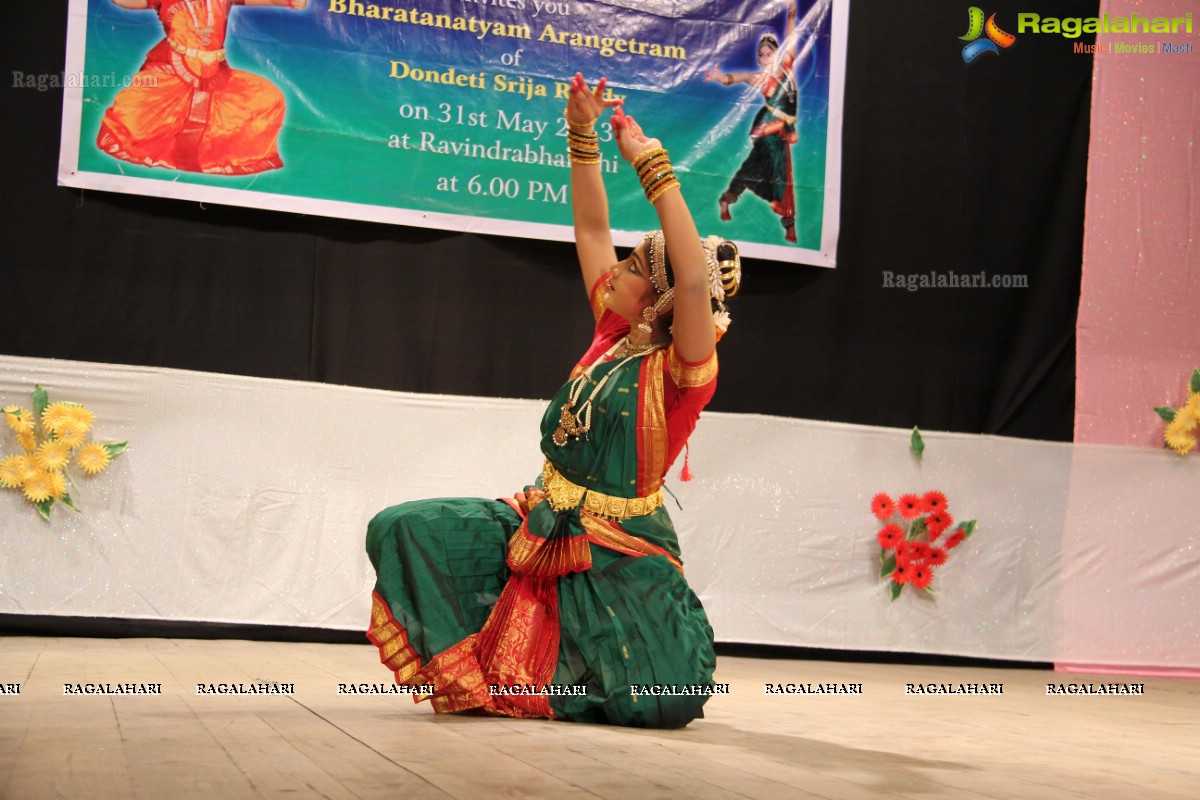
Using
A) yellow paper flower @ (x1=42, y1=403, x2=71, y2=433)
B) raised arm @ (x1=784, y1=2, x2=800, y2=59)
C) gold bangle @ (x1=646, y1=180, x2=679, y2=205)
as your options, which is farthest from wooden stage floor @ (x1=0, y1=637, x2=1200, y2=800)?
raised arm @ (x1=784, y1=2, x2=800, y2=59)

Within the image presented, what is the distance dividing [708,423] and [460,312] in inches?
41.0

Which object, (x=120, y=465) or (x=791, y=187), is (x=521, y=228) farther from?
(x=120, y=465)

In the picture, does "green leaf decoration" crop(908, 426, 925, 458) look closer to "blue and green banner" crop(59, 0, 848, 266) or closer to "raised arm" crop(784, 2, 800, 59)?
"blue and green banner" crop(59, 0, 848, 266)

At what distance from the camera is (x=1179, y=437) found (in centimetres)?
495

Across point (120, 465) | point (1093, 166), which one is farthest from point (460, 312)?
point (1093, 166)

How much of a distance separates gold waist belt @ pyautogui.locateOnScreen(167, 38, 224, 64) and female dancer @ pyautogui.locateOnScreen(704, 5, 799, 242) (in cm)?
181

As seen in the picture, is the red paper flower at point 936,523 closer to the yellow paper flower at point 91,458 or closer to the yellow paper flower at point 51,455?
the yellow paper flower at point 91,458

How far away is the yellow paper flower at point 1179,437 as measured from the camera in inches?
195

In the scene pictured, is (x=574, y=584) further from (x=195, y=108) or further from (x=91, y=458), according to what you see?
(x=195, y=108)

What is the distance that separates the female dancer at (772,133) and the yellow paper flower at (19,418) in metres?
2.59

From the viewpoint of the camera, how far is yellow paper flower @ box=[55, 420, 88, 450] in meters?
4.01

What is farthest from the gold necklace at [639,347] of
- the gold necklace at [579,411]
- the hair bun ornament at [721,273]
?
the hair bun ornament at [721,273]

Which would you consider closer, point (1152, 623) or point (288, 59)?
point (288, 59)

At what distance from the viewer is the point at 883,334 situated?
16.3ft
